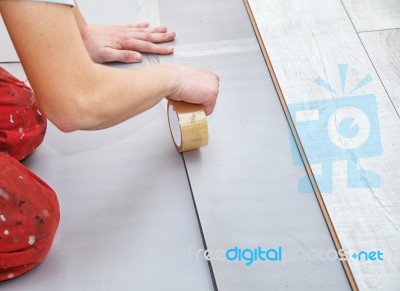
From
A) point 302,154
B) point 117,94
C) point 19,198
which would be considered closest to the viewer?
point 117,94

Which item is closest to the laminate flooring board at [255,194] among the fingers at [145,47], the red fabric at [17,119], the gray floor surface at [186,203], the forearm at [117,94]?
the gray floor surface at [186,203]

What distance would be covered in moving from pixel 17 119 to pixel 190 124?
524mm

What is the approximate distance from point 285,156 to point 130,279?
2.09 feet

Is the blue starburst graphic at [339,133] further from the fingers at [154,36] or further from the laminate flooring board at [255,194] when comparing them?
Answer: the fingers at [154,36]

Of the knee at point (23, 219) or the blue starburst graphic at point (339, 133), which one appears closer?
the knee at point (23, 219)

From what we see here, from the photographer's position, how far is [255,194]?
153 cm

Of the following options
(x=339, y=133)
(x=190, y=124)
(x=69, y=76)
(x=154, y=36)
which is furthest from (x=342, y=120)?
(x=69, y=76)

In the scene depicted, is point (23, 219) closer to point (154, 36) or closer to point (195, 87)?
point (195, 87)

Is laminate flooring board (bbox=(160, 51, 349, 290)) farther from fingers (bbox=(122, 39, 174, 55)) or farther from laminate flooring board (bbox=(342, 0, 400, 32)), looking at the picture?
laminate flooring board (bbox=(342, 0, 400, 32))

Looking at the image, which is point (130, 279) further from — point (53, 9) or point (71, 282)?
point (53, 9)

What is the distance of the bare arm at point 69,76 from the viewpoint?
92 centimetres

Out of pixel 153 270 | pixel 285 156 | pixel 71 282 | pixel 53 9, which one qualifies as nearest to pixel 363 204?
pixel 285 156

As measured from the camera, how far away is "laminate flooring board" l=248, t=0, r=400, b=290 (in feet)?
4.70

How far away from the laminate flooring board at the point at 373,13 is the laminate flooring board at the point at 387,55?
1.6 inches
